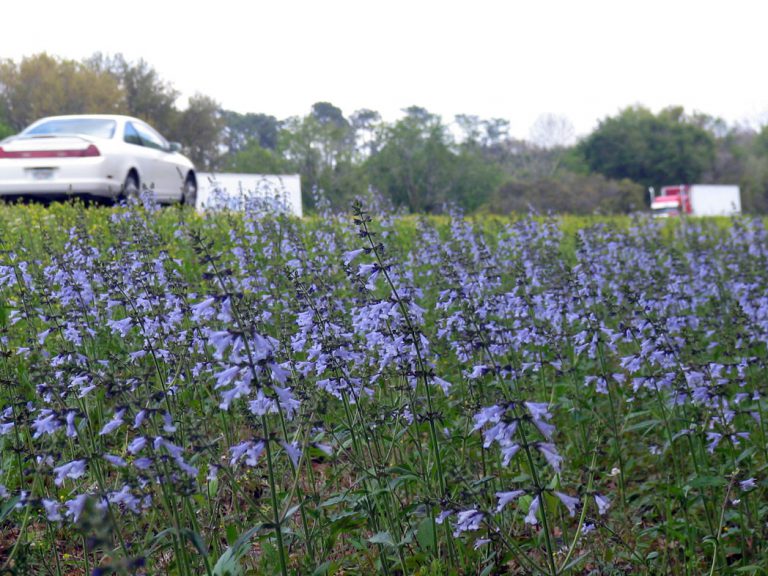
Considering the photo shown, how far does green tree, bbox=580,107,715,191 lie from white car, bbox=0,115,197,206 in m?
62.4

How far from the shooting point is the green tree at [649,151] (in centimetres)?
6975

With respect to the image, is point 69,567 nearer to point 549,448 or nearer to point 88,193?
point 549,448

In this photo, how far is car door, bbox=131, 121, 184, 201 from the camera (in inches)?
508

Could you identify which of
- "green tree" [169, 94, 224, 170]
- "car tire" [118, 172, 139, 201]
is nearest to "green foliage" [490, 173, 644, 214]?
"car tire" [118, 172, 139, 201]

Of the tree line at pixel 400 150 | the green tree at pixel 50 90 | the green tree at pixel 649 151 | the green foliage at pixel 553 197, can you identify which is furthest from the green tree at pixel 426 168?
the green tree at pixel 50 90

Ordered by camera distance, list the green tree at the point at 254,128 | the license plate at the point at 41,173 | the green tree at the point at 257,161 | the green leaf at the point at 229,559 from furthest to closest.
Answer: the green tree at the point at 254,128
the green tree at the point at 257,161
the license plate at the point at 41,173
the green leaf at the point at 229,559

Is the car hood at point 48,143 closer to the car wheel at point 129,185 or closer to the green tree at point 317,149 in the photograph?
the car wheel at point 129,185

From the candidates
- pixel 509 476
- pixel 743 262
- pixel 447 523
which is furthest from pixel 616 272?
pixel 447 523

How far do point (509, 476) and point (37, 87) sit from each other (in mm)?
57132

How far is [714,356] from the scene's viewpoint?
6.54 meters

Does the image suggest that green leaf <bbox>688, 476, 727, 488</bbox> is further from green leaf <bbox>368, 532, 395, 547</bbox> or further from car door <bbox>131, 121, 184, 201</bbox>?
car door <bbox>131, 121, 184, 201</bbox>

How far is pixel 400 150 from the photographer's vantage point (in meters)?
60.3

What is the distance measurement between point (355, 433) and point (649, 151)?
233 ft

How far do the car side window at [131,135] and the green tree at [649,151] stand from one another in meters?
62.0
